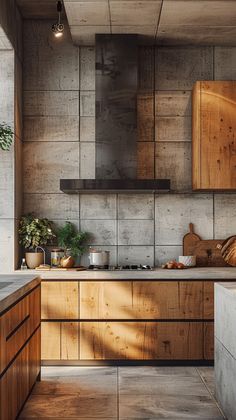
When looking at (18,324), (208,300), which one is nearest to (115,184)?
(208,300)

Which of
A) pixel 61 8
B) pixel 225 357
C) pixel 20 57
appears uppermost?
pixel 61 8

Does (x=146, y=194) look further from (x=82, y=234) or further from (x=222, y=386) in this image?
(x=222, y=386)

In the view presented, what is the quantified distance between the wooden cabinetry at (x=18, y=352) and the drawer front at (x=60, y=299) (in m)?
0.59

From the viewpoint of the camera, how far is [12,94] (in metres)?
5.18

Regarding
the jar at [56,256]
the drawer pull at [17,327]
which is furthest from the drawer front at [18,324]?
the jar at [56,256]

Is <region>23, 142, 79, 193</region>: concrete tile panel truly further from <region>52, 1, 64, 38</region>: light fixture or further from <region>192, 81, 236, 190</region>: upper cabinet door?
<region>192, 81, 236, 190</region>: upper cabinet door

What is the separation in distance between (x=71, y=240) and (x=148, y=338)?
1.22 metres

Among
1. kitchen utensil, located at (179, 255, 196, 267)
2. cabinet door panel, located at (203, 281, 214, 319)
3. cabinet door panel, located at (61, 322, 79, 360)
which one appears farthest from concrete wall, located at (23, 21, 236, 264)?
cabinet door panel, located at (61, 322, 79, 360)

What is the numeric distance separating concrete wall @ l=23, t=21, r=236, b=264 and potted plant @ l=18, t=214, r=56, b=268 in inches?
8.3

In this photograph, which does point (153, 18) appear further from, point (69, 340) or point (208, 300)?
point (69, 340)

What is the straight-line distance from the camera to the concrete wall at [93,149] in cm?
559

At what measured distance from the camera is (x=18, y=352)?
134 inches

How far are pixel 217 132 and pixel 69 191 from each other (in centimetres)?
146

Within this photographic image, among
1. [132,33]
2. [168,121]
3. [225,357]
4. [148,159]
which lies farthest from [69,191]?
[225,357]
